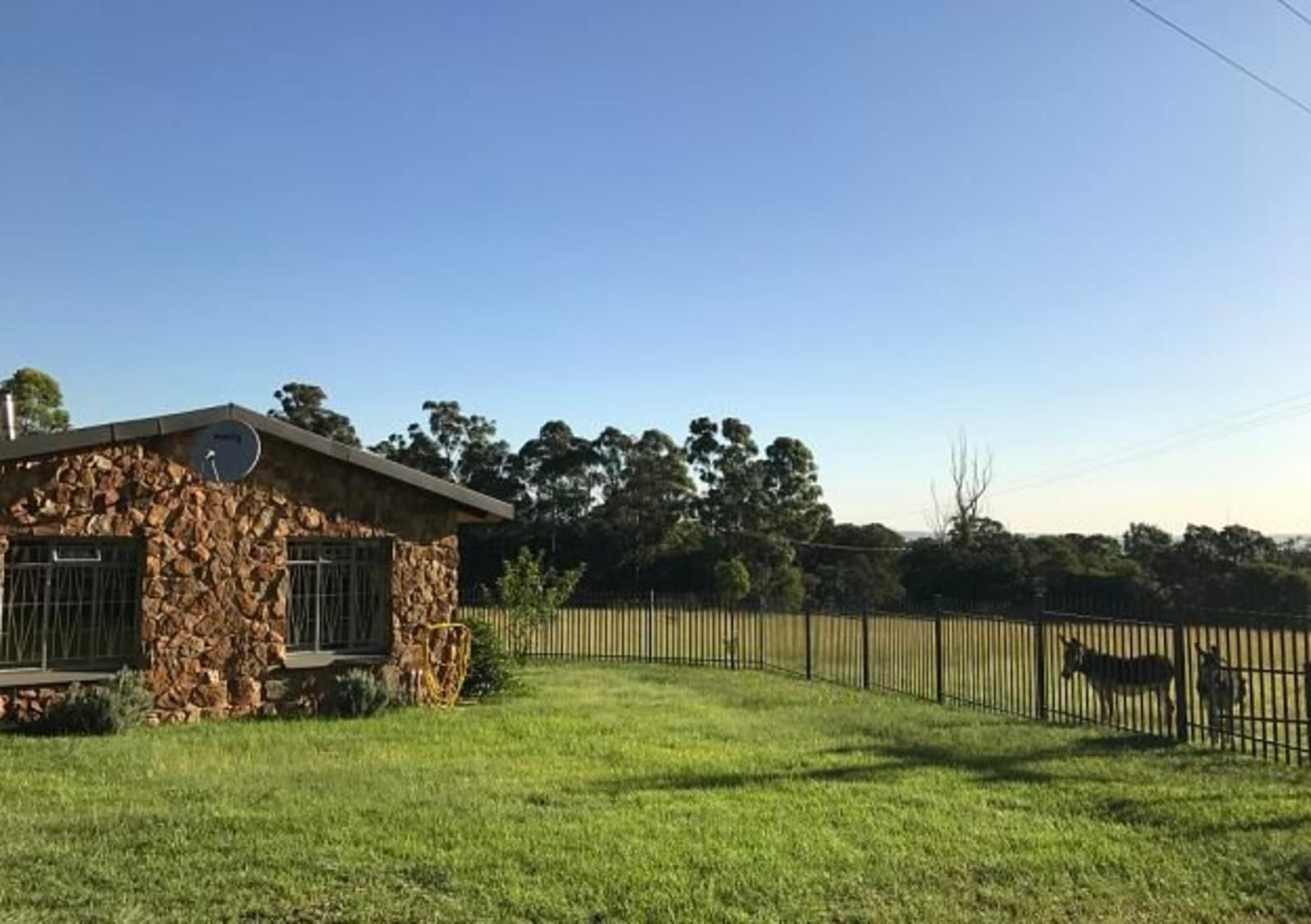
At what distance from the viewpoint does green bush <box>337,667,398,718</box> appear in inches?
566

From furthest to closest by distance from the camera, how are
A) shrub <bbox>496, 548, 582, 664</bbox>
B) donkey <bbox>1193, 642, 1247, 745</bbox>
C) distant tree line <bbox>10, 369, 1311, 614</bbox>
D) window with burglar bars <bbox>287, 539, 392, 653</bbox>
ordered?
distant tree line <bbox>10, 369, 1311, 614</bbox> < shrub <bbox>496, 548, 582, 664</bbox> < window with burglar bars <bbox>287, 539, 392, 653</bbox> < donkey <bbox>1193, 642, 1247, 745</bbox>

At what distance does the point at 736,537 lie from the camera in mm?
57250

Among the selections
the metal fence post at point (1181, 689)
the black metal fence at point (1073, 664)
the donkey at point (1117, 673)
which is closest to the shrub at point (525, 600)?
the black metal fence at point (1073, 664)

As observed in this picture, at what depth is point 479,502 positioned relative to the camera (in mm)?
16172

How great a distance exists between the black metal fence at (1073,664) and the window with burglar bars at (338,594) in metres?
6.29

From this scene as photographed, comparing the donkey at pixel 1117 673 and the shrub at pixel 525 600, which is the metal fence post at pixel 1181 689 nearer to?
the donkey at pixel 1117 673

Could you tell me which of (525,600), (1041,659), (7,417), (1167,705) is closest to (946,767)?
(1167,705)

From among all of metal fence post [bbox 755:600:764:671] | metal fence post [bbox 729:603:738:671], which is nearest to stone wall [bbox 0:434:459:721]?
metal fence post [bbox 755:600:764:671]

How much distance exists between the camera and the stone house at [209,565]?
1298cm

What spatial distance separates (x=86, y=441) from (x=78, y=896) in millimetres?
8066

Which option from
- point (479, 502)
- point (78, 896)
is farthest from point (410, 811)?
point (479, 502)

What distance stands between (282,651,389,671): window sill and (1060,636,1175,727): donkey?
28.3 ft

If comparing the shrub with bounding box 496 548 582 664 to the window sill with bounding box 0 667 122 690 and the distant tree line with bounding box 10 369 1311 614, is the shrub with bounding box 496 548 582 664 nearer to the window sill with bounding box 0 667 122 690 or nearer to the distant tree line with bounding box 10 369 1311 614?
the window sill with bounding box 0 667 122 690

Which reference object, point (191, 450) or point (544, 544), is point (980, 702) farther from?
point (544, 544)
